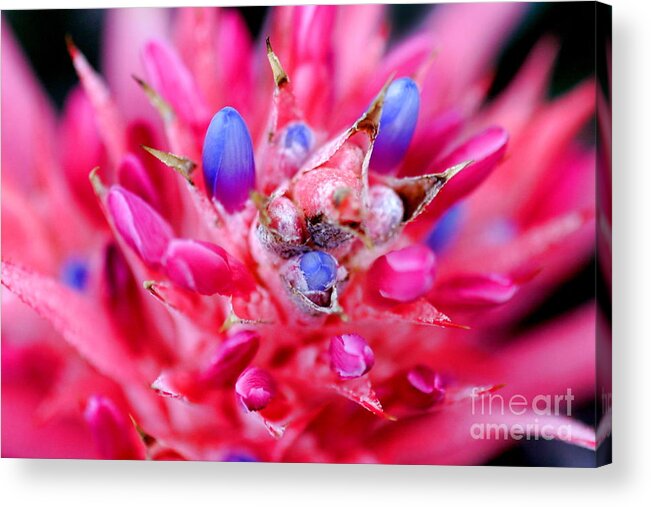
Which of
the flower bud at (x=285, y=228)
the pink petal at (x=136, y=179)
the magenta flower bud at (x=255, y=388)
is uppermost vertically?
the pink petal at (x=136, y=179)

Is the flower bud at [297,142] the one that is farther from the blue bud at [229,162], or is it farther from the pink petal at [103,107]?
the pink petal at [103,107]

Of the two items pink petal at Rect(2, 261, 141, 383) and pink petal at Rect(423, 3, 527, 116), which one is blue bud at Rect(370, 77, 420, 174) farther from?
pink petal at Rect(2, 261, 141, 383)

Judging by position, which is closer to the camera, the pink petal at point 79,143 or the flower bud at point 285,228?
the flower bud at point 285,228

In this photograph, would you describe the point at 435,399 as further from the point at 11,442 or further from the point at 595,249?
the point at 11,442

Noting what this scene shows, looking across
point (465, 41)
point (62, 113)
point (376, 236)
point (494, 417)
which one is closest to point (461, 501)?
point (494, 417)

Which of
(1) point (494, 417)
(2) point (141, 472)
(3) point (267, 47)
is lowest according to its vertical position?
(2) point (141, 472)

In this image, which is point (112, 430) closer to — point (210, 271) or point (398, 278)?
point (210, 271)

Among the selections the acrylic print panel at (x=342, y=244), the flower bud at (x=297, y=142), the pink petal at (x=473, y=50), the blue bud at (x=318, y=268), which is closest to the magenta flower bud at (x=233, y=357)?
the acrylic print panel at (x=342, y=244)
